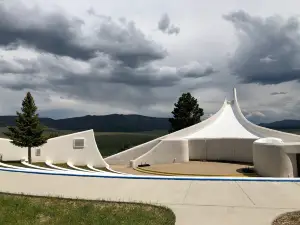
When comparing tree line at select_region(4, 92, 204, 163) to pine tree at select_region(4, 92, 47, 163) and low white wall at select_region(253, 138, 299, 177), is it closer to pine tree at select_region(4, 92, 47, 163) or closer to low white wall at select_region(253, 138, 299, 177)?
pine tree at select_region(4, 92, 47, 163)

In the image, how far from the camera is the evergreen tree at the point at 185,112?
189 feet

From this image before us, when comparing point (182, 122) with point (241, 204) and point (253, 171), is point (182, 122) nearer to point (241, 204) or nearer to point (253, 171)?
point (253, 171)

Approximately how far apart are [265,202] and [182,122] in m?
48.7

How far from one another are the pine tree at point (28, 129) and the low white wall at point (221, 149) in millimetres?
17646

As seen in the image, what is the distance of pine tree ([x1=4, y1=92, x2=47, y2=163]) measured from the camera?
25438 millimetres

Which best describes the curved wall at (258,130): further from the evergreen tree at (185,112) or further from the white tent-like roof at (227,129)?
the evergreen tree at (185,112)

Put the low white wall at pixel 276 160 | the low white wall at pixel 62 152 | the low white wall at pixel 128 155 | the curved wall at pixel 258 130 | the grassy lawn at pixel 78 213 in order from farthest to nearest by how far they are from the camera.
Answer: the low white wall at pixel 128 155
the curved wall at pixel 258 130
the low white wall at pixel 62 152
the low white wall at pixel 276 160
the grassy lawn at pixel 78 213

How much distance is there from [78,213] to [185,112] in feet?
165

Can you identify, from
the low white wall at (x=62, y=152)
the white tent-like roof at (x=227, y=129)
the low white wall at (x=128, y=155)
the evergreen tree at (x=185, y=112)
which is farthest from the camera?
the evergreen tree at (x=185, y=112)

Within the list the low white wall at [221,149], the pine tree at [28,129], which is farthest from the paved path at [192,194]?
the low white wall at [221,149]

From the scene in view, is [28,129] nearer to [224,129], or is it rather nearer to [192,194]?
[192,194]

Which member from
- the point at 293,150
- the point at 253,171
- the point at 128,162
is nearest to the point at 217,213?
the point at 293,150

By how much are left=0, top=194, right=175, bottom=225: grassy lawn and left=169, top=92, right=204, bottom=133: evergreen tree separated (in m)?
48.8

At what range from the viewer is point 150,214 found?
8258 millimetres
